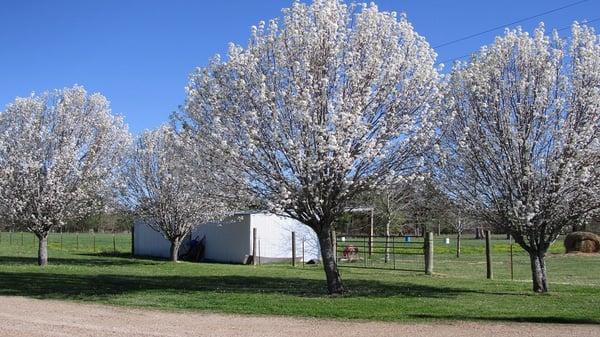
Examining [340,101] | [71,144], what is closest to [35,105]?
[71,144]

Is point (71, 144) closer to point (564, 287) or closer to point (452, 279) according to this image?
point (452, 279)

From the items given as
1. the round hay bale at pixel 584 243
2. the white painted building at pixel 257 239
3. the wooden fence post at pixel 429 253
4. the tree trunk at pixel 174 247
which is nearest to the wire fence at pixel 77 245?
the white painted building at pixel 257 239

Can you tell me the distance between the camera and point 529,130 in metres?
15.9

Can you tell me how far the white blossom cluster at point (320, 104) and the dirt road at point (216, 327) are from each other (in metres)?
3.75

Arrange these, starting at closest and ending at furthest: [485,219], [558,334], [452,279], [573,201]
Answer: [558,334] < [573,201] < [485,219] < [452,279]

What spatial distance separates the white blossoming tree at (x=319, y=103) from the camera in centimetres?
1504

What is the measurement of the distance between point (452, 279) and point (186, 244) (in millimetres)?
19916

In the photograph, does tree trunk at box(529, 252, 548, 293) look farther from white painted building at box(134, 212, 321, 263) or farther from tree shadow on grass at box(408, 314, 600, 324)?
white painted building at box(134, 212, 321, 263)

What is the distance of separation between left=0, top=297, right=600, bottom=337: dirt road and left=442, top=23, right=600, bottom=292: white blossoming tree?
16.5ft

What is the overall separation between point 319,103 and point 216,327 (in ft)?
19.5

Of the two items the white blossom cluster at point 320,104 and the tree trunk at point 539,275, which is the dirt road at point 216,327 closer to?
the white blossom cluster at point 320,104

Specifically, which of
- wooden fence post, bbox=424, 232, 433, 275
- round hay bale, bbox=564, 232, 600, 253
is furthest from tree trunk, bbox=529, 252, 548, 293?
round hay bale, bbox=564, 232, 600, 253

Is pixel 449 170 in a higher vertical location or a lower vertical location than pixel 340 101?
lower

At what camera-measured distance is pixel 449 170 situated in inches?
665
